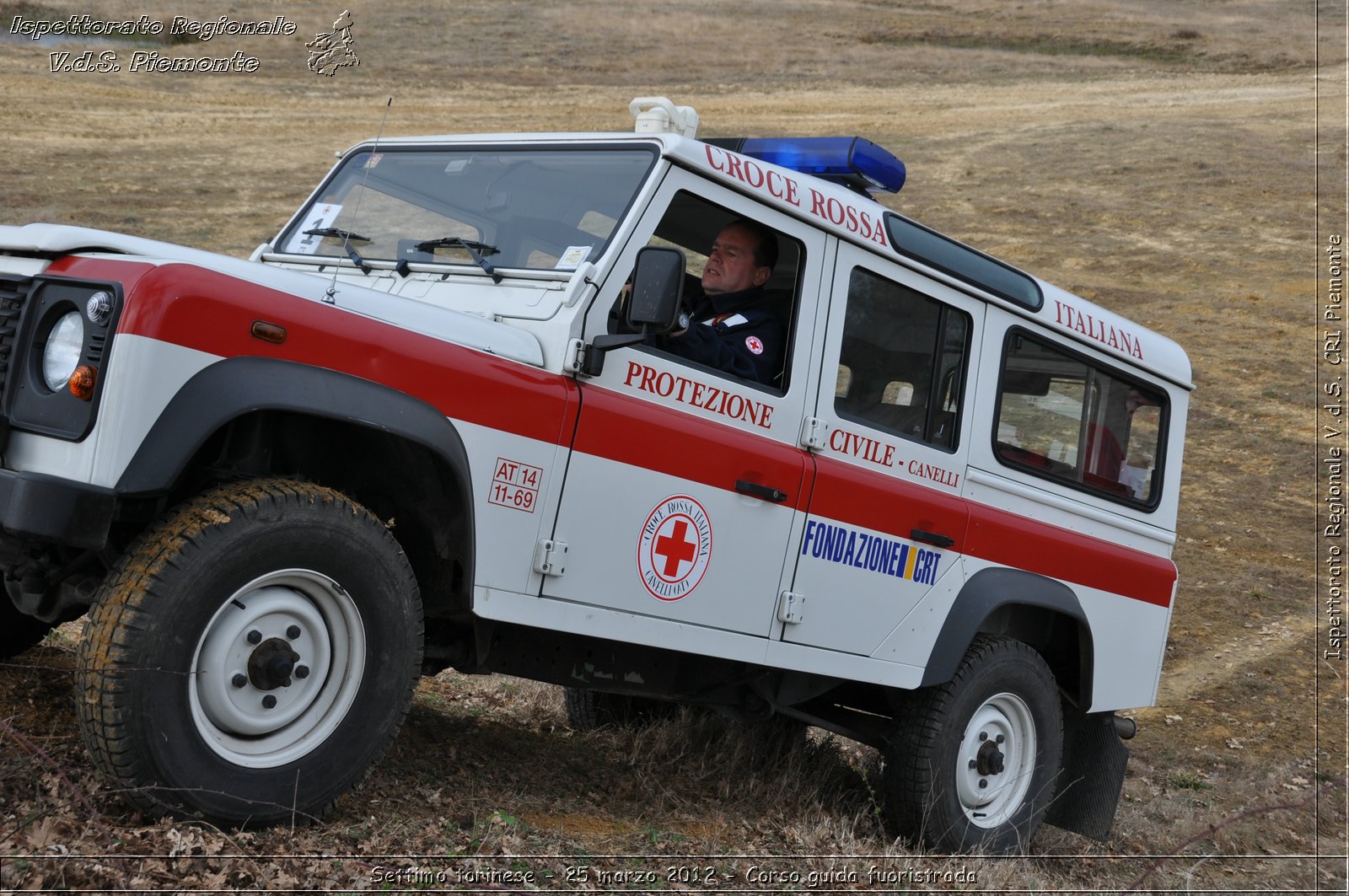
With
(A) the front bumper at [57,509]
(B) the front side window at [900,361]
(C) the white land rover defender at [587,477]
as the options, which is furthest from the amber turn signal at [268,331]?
(B) the front side window at [900,361]

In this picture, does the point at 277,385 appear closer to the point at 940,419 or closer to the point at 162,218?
the point at 940,419

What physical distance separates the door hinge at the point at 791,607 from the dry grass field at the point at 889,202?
0.83 m

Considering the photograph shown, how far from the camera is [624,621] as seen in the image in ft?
13.6

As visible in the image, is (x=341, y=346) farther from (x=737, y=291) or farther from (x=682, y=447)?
(x=737, y=291)

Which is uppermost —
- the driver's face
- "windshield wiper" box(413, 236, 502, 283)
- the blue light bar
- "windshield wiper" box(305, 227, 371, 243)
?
the blue light bar

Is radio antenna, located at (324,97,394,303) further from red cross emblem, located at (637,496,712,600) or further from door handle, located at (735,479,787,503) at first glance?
door handle, located at (735,479,787,503)

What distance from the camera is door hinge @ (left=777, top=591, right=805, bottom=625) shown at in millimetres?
4648

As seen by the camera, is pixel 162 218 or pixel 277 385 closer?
pixel 277 385

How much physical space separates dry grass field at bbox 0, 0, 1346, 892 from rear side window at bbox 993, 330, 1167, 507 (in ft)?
5.32

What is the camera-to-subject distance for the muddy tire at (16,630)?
464 cm

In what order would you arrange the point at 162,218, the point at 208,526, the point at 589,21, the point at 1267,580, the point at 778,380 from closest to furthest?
the point at 208,526, the point at 778,380, the point at 1267,580, the point at 162,218, the point at 589,21

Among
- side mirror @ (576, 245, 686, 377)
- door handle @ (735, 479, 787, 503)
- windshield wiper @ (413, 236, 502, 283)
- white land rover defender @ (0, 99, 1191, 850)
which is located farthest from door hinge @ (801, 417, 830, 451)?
windshield wiper @ (413, 236, 502, 283)

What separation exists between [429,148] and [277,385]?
211 centimetres

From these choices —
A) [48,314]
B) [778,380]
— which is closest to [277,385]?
[48,314]
